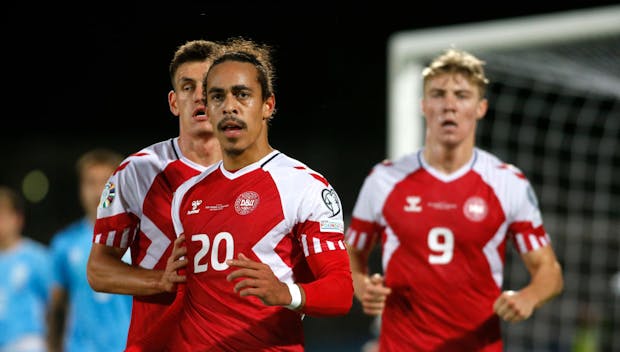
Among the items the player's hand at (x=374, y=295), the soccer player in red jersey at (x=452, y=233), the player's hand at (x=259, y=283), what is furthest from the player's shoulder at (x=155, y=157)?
the soccer player in red jersey at (x=452, y=233)

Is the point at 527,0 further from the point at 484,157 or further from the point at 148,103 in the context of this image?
the point at 148,103

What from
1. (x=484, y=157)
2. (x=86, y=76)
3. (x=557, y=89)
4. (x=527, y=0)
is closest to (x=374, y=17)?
(x=527, y=0)

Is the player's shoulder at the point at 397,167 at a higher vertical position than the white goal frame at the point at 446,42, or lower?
lower

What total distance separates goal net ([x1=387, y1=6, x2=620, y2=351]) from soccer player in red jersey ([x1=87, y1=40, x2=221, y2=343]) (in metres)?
3.15

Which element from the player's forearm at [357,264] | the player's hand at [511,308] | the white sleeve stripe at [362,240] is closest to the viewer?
the player's hand at [511,308]

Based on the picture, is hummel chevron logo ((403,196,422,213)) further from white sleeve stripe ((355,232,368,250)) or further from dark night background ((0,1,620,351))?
dark night background ((0,1,620,351))

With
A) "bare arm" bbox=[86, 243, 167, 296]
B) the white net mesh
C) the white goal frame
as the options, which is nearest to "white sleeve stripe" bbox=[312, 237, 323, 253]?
"bare arm" bbox=[86, 243, 167, 296]

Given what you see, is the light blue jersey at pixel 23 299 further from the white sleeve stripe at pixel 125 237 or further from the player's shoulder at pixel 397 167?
the white sleeve stripe at pixel 125 237

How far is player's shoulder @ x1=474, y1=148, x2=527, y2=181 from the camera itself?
4.18m

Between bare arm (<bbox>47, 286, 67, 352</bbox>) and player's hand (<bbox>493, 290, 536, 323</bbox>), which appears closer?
player's hand (<bbox>493, 290, 536, 323</bbox>)

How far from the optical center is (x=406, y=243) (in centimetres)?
417

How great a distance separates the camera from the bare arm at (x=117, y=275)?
2801 millimetres

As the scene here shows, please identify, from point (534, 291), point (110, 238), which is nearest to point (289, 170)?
point (110, 238)

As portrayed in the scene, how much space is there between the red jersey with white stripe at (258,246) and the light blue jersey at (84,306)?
291 cm
